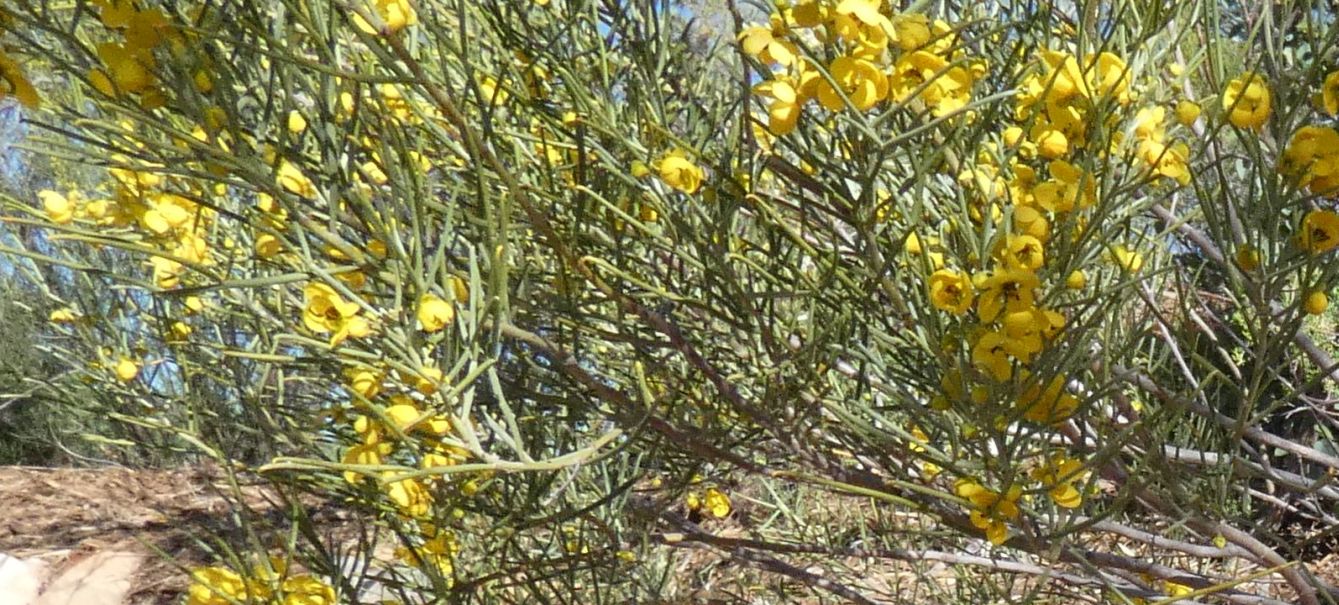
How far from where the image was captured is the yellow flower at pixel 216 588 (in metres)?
1.55

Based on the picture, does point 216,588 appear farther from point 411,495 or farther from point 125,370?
point 125,370

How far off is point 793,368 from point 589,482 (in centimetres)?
105

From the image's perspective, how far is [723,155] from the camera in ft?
4.48

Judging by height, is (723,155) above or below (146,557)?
above

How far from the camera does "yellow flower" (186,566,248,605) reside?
5.09 feet

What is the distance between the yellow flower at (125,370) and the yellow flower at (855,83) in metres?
2.25

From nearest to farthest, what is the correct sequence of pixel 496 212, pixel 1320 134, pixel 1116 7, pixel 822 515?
pixel 1320 134 < pixel 1116 7 < pixel 496 212 < pixel 822 515

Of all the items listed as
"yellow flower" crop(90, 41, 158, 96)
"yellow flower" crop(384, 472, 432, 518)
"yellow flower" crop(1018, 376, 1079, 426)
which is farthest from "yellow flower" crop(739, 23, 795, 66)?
"yellow flower" crop(384, 472, 432, 518)

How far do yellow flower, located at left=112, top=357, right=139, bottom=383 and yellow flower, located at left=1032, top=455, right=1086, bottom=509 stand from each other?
220 cm

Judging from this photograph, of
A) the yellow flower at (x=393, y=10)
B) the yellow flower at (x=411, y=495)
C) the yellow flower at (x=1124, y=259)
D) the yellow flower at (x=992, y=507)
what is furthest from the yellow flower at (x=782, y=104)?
the yellow flower at (x=411, y=495)

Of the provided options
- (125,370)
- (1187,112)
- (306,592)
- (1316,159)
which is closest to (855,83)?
(1187,112)

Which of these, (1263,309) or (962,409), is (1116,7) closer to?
(1263,309)

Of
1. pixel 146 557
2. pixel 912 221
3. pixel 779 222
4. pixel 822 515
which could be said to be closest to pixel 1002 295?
pixel 912 221

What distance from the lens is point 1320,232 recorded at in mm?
1153
